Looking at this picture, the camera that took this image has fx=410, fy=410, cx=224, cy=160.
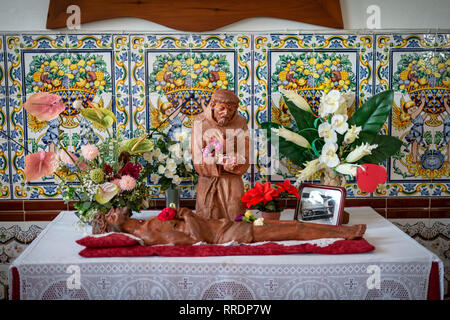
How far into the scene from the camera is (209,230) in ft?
6.82

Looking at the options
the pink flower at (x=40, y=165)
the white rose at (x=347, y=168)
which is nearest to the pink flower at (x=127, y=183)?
the pink flower at (x=40, y=165)

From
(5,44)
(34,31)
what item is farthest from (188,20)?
(5,44)

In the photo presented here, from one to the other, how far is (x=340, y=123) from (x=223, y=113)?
2.22ft

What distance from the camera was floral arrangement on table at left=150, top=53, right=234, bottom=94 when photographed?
2738 mm

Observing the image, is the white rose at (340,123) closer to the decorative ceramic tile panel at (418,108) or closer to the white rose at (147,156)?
the decorative ceramic tile panel at (418,108)

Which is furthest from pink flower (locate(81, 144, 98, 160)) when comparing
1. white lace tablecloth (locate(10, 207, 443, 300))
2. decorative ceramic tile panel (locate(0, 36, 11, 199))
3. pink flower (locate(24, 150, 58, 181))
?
decorative ceramic tile panel (locate(0, 36, 11, 199))

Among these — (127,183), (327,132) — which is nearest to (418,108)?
(327,132)

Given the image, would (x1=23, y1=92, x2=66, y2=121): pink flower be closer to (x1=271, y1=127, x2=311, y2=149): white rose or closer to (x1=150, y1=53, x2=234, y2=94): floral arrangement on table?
(x1=150, y1=53, x2=234, y2=94): floral arrangement on table

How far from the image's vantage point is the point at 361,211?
106 inches

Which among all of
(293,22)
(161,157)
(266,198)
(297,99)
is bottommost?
(266,198)

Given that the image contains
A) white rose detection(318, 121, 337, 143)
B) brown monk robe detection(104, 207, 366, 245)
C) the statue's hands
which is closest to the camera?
brown monk robe detection(104, 207, 366, 245)

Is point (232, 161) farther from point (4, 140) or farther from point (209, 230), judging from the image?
point (4, 140)

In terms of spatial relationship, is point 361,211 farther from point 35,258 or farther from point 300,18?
point 35,258

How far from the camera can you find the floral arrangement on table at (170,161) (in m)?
2.52
